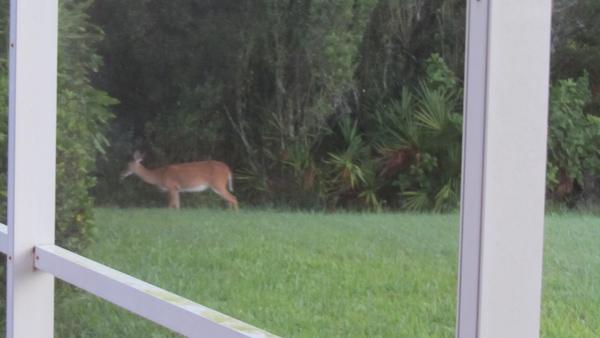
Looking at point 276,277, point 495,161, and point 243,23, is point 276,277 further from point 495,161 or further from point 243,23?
point 495,161

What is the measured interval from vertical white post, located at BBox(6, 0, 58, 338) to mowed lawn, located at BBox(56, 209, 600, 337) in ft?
0.57

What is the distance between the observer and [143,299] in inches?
66.9

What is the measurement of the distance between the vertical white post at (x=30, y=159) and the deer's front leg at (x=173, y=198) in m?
0.24

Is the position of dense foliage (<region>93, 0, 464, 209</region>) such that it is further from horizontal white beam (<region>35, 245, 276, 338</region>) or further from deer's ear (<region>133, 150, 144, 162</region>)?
horizontal white beam (<region>35, 245, 276, 338</region>)

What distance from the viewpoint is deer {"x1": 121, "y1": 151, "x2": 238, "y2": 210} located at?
73.3 inches

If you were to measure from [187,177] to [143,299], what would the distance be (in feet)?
1.15

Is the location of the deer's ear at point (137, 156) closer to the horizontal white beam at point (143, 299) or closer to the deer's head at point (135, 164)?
the deer's head at point (135, 164)

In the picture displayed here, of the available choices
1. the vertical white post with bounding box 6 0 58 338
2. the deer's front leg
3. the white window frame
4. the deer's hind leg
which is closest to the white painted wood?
the white window frame

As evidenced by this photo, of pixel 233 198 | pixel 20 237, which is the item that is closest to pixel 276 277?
pixel 233 198

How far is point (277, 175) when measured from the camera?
1682 millimetres

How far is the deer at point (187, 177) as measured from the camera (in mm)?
1862

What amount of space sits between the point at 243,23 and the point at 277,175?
1.02 feet

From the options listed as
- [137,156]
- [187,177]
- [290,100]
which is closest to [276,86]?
[290,100]

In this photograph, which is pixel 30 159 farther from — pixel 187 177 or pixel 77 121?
pixel 77 121
